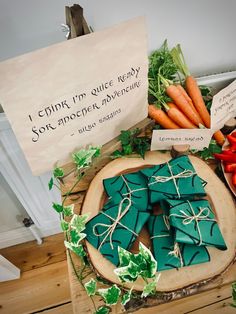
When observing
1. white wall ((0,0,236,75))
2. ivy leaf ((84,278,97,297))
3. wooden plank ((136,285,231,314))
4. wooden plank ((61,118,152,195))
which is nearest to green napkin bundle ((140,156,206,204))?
wooden plank ((61,118,152,195))

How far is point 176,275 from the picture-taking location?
581mm

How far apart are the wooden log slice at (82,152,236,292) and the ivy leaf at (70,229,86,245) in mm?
49

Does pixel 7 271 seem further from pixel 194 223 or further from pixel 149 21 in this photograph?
pixel 149 21

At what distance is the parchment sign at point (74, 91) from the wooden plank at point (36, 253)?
0.87 m

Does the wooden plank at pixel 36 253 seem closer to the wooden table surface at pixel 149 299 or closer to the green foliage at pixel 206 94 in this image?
the wooden table surface at pixel 149 299

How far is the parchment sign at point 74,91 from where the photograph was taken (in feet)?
1.69

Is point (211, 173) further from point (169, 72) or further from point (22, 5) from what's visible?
point (22, 5)

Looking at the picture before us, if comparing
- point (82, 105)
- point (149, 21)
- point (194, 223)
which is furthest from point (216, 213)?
point (149, 21)

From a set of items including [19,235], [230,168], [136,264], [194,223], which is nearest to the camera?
[136,264]

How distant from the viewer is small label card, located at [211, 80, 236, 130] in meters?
0.74

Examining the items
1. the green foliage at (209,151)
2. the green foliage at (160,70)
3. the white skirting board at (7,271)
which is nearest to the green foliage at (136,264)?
the green foliage at (209,151)

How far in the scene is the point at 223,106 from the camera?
0.77 metres

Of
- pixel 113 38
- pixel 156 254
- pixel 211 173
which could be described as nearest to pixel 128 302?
pixel 156 254

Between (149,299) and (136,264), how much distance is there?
0.43 feet
